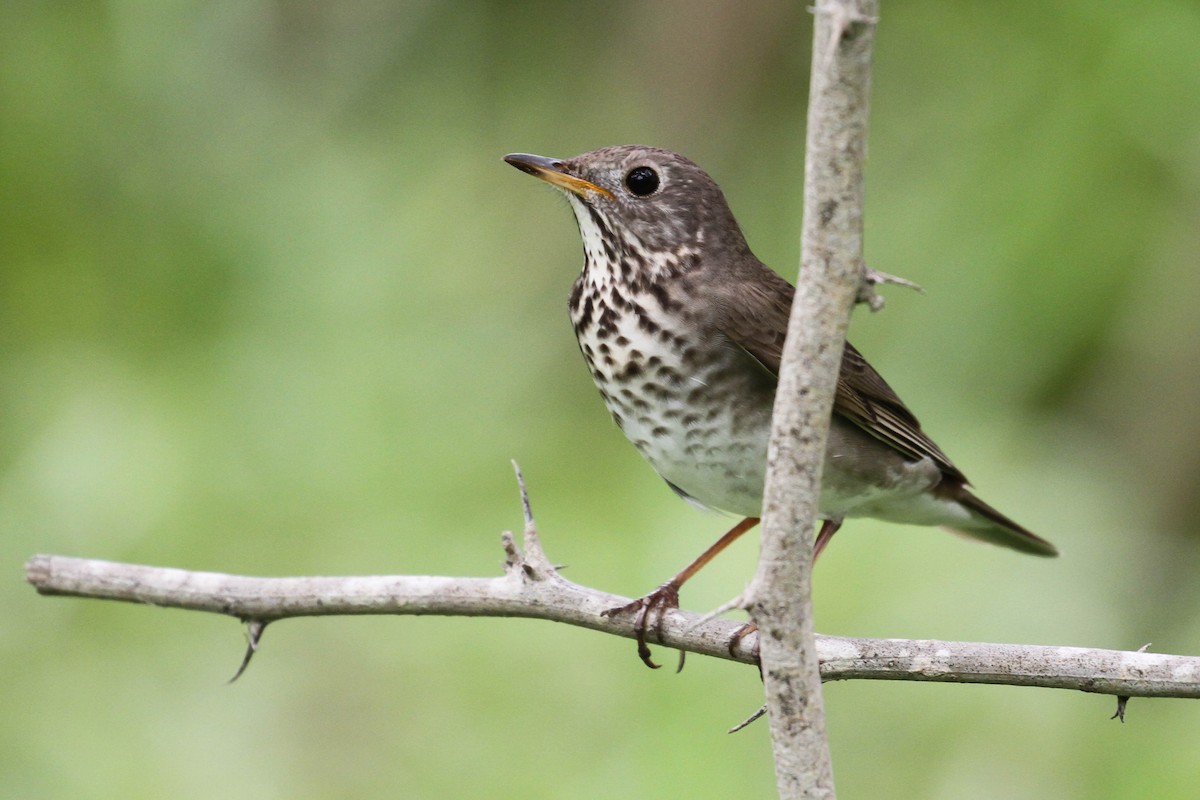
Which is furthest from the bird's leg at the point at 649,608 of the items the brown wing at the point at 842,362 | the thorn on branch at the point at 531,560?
the brown wing at the point at 842,362

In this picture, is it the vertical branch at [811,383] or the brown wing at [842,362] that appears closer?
the vertical branch at [811,383]

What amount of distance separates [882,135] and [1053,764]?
268 centimetres

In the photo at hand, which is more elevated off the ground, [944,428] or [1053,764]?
[944,428]

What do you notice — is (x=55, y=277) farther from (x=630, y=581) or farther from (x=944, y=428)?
(x=944, y=428)

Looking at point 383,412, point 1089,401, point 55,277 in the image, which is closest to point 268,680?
point 383,412

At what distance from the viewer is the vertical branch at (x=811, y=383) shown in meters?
1.83

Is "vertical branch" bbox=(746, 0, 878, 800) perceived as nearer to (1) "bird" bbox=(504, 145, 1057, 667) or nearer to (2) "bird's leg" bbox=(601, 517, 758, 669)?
(2) "bird's leg" bbox=(601, 517, 758, 669)

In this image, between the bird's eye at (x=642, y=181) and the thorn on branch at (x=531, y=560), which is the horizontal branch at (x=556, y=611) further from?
the bird's eye at (x=642, y=181)

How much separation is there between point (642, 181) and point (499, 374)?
2134 millimetres

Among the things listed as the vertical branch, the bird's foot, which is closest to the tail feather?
the bird's foot

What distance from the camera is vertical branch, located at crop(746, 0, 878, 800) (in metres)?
1.83

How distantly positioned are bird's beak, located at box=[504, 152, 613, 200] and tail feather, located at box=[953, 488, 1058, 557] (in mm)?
1379

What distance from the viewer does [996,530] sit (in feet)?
13.5

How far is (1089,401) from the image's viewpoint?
17.2 ft
